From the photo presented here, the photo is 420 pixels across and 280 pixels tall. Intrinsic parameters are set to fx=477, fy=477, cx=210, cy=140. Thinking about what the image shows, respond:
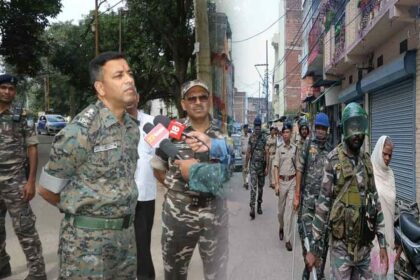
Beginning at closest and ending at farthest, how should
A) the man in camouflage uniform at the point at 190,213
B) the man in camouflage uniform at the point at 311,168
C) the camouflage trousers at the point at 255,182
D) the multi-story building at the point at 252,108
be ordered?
the man in camouflage uniform at the point at 190,213
the multi-story building at the point at 252,108
the man in camouflage uniform at the point at 311,168
the camouflage trousers at the point at 255,182

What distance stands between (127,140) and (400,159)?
7710 millimetres

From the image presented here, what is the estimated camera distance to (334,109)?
19.2 meters

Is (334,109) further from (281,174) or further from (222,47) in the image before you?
(222,47)

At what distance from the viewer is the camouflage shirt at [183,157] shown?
2238 mm

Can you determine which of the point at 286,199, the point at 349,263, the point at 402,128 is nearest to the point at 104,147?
the point at 349,263

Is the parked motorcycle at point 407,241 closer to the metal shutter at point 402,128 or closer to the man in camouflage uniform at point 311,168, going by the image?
the man in camouflage uniform at point 311,168

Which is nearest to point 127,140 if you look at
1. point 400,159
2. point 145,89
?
point 400,159

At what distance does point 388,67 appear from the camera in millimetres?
9078

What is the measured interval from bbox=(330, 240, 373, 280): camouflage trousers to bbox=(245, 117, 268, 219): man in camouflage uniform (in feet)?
13.8

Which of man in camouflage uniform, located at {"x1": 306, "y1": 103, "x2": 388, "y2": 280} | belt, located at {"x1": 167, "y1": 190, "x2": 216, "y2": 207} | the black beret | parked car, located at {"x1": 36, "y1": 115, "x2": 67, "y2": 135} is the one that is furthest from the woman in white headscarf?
parked car, located at {"x1": 36, "y1": 115, "x2": 67, "y2": 135}

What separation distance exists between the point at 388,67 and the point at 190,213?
7.66 m

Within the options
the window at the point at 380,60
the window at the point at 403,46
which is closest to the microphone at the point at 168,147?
the window at the point at 403,46

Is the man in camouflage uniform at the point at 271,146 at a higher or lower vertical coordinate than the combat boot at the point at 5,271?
higher

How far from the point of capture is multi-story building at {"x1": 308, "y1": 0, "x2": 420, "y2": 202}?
796 cm
